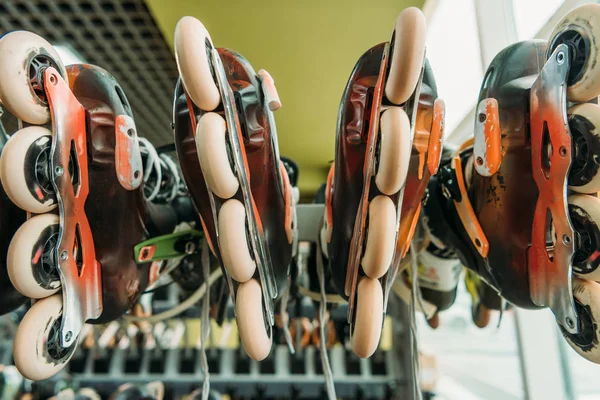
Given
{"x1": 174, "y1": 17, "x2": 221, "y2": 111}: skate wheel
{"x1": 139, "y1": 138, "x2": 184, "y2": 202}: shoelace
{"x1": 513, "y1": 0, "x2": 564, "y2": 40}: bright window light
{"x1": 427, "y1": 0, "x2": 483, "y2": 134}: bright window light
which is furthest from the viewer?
{"x1": 427, "y1": 0, "x2": 483, "y2": 134}: bright window light

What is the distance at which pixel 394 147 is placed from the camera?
244 millimetres

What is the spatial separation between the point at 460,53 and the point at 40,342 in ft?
2.74

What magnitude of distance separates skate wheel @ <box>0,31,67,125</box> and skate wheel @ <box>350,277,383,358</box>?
0.87ft

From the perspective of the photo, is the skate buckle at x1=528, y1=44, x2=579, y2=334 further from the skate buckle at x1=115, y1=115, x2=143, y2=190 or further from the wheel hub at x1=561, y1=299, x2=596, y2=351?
the skate buckle at x1=115, y1=115, x2=143, y2=190

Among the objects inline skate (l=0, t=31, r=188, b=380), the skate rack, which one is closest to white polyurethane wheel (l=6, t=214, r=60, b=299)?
inline skate (l=0, t=31, r=188, b=380)

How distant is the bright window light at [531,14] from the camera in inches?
24.8

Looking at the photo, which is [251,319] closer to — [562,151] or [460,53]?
[562,151]

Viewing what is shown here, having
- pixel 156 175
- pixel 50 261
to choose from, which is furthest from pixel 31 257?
pixel 156 175

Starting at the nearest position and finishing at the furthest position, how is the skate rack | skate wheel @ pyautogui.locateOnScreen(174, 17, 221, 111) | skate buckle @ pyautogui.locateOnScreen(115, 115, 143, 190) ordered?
skate wheel @ pyautogui.locateOnScreen(174, 17, 221, 111)
skate buckle @ pyautogui.locateOnScreen(115, 115, 143, 190)
the skate rack

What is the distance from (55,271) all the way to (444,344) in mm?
2060

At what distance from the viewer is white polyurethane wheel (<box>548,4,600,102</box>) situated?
0.25m

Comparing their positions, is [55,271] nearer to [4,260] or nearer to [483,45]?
[4,260]

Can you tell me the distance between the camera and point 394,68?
0.80 feet

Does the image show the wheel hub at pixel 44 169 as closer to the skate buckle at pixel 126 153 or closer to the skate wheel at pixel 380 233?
the skate buckle at pixel 126 153
